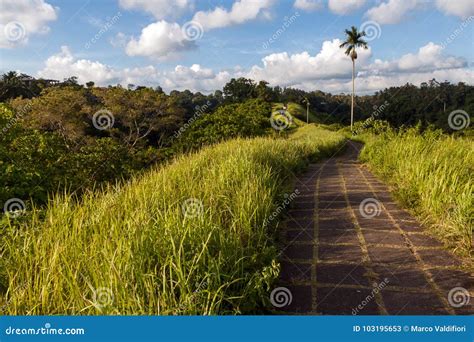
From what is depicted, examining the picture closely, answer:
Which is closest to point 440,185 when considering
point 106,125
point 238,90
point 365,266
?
point 365,266

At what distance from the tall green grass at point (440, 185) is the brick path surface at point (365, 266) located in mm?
200

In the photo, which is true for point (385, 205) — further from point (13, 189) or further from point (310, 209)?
point (13, 189)

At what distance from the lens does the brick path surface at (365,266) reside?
3.09 meters

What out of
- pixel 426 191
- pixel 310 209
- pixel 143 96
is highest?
pixel 143 96

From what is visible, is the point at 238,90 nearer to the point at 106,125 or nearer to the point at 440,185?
the point at 106,125

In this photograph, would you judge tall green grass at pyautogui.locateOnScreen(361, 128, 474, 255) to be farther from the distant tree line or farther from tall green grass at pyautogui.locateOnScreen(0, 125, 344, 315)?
the distant tree line

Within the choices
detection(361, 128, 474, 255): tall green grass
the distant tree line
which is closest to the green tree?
the distant tree line

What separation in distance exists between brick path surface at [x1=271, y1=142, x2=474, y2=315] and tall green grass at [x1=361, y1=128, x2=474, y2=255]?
0.20m

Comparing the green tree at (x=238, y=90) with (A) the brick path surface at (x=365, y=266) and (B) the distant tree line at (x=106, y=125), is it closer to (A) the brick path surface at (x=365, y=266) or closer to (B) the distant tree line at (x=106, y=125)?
(B) the distant tree line at (x=106, y=125)

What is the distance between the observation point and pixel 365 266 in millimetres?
3797

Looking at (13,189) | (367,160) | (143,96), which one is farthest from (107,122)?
(13,189)

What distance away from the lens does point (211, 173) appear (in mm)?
5789

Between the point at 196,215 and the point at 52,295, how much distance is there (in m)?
1.31

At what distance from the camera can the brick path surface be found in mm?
3094
